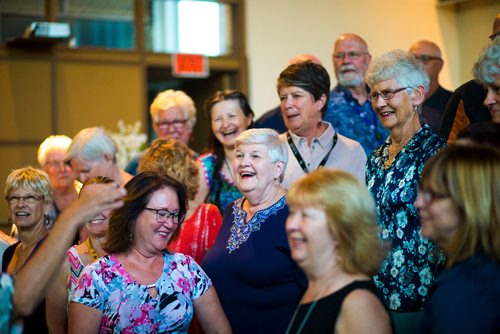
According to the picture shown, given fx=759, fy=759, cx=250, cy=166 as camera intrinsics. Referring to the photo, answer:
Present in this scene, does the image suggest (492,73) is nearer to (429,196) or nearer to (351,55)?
(429,196)

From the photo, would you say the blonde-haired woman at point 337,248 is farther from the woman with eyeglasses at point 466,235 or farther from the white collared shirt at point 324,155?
the white collared shirt at point 324,155

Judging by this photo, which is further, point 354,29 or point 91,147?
point 354,29

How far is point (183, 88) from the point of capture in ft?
27.6

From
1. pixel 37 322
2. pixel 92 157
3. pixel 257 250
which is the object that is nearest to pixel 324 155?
pixel 257 250

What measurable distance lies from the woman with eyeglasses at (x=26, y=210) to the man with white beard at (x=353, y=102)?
1955 millimetres

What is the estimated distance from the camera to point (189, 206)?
434 cm

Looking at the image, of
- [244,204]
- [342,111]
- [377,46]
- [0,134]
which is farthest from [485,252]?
[377,46]

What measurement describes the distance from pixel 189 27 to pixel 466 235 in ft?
19.4

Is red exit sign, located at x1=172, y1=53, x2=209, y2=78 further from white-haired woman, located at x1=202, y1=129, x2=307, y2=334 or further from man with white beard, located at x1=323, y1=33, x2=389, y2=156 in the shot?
white-haired woman, located at x1=202, y1=129, x2=307, y2=334

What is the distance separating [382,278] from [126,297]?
1.08 metres

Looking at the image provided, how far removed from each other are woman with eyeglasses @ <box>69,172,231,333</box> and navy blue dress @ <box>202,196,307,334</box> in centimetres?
23

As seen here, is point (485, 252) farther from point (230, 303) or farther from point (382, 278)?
point (230, 303)

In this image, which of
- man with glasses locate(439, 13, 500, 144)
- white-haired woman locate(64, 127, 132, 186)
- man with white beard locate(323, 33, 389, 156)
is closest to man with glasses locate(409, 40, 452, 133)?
man with white beard locate(323, 33, 389, 156)

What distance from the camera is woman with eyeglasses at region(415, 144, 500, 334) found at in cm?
214
